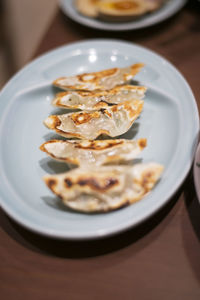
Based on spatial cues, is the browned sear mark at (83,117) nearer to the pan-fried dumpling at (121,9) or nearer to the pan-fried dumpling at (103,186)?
the pan-fried dumpling at (103,186)

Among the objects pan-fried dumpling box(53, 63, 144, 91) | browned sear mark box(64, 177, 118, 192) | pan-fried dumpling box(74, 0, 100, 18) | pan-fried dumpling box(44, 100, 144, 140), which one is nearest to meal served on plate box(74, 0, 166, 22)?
pan-fried dumpling box(74, 0, 100, 18)

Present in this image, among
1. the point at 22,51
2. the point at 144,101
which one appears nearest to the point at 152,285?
the point at 144,101

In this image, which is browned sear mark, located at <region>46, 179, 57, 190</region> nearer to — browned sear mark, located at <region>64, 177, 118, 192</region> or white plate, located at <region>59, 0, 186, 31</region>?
browned sear mark, located at <region>64, 177, 118, 192</region>

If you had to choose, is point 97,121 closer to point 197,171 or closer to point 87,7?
point 197,171

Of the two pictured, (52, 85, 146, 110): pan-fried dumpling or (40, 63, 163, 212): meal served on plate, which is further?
(52, 85, 146, 110): pan-fried dumpling

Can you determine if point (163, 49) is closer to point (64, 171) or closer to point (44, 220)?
point (64, 171)

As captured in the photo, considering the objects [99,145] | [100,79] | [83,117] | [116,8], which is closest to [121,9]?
[116,8]

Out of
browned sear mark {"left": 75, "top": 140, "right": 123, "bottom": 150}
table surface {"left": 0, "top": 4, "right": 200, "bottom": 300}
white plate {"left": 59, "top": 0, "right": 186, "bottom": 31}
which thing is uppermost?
white plate {"left": 59, "top": 0, "right": 186, "bottom": 31}
